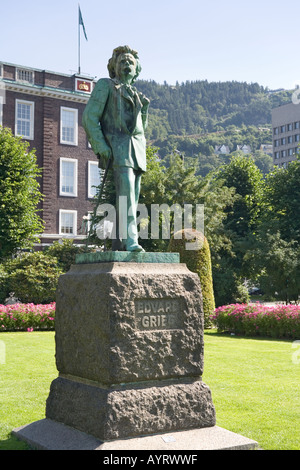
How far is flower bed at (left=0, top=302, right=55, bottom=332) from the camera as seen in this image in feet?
Answer: 64.4

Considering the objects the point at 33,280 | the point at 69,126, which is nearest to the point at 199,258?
the point at 33,280

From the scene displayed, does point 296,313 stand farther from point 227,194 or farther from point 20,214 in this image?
point 20,214

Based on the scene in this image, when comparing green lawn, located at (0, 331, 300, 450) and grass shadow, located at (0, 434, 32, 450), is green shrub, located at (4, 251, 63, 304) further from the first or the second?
grass shadow, located at (0, 434, 32, 450)

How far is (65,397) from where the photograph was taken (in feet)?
19.1

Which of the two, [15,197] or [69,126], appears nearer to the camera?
[15,197]

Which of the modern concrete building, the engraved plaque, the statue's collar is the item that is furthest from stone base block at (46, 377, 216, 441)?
the modern concrete building

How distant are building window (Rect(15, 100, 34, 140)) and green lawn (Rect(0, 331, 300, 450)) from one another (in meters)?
26.6

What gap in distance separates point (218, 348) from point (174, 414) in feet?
31.9

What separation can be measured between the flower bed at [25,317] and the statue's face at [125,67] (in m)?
14.9

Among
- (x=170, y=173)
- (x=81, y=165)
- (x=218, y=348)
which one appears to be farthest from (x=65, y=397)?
(x=81, y=165)

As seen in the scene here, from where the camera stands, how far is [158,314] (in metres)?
5.61

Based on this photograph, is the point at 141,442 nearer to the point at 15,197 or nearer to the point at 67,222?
the point at 15,197

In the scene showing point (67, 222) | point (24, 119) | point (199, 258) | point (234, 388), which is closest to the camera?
point (234, 388)

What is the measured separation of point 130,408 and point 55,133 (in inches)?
1466
